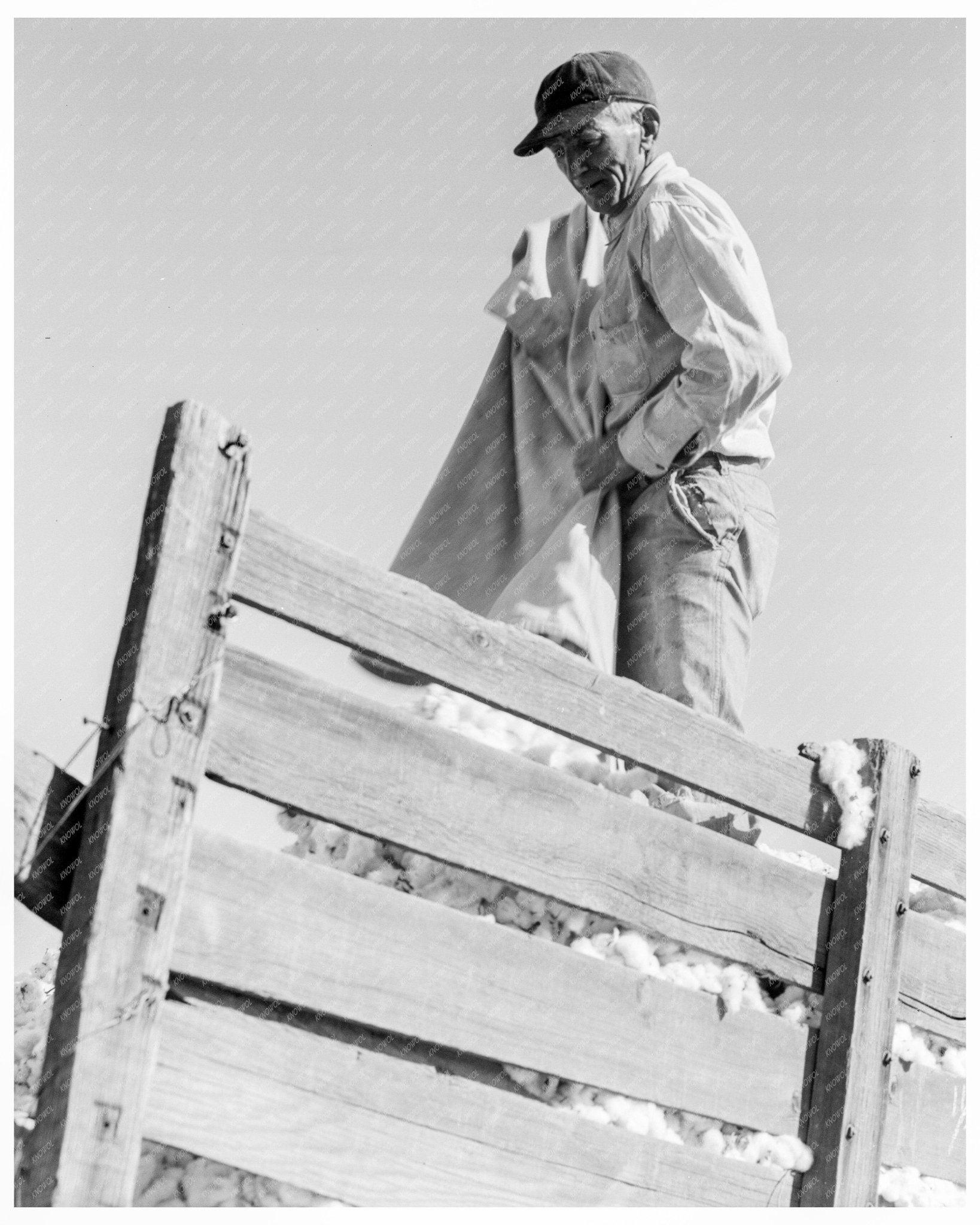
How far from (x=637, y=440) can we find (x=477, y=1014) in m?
1.74

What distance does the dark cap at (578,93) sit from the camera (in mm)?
3805

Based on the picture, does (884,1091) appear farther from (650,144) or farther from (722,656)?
(650,144)

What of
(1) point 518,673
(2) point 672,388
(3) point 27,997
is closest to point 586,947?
(1) point 518,673


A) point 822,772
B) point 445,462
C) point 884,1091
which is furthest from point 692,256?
point 884,1091

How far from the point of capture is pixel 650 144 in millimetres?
3947

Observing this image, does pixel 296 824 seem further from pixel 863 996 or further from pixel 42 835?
pixel 863 996

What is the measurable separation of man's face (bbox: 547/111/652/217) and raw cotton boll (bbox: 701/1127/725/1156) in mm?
2321

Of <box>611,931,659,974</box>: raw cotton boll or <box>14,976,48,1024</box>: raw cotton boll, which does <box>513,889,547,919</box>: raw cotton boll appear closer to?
<box>611,931,659,974</box>: raw cotton boll

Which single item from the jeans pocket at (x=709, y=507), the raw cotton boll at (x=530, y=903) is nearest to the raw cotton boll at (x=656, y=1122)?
the raw cotton boll at (x=530, y=903)

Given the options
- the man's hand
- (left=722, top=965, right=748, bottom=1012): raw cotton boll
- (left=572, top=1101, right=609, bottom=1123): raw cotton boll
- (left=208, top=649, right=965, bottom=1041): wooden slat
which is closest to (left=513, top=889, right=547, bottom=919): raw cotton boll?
(left=208, top=649, right=965, bottom=1041): wooden slat

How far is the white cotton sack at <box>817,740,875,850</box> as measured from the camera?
3084 millimetres

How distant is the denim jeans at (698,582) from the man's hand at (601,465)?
0.08 m

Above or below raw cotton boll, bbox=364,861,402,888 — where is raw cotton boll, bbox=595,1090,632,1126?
below

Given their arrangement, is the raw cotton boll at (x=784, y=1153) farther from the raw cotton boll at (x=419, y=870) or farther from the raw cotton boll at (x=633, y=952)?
the raw cotton boll at (x=419, y=870)
